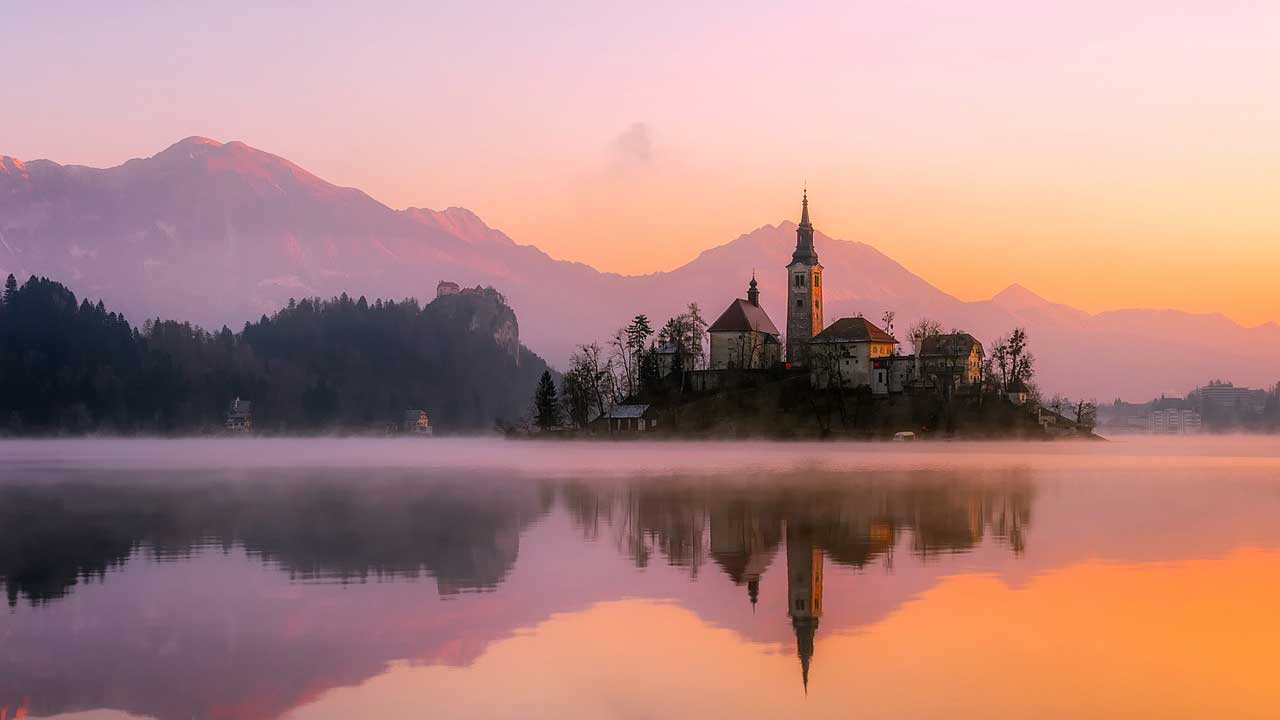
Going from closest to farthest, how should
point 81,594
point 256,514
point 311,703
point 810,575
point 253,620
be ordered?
point 311,703 < point 253,620 < point 81,594 < point 810,575 < point 256,514

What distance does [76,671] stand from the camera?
2089 centimetres

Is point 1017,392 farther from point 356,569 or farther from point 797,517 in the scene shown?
point 356,569

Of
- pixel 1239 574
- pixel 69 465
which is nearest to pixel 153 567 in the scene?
pixel 1239 574

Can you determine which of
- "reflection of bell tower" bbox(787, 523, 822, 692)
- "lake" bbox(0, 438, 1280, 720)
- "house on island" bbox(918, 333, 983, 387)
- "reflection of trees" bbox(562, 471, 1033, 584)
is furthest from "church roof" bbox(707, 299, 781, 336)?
"reflection of bell tower" bbox(787, 523, 822, 692)

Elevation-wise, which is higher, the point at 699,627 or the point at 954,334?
the point at 954,334

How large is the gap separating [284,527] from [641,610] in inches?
896

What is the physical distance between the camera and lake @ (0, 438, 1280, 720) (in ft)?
64.4

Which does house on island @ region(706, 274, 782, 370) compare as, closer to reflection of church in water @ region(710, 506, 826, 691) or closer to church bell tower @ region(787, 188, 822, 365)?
church bell tower @ region(787, 188, 822, 365)

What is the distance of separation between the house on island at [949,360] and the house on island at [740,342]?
24.8 metres

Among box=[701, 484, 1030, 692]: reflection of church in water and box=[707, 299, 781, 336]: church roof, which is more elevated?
box=[707, 299, 781, 336]: church roof

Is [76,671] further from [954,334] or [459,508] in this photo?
[954,334]

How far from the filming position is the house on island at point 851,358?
583 ft

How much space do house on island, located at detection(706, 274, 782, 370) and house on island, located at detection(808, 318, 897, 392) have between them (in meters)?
11.4

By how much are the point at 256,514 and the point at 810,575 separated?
93.1 feet
